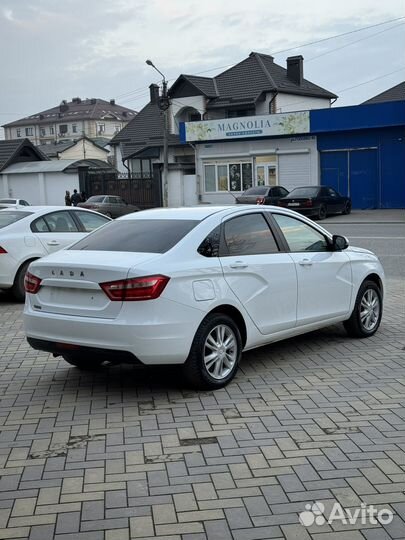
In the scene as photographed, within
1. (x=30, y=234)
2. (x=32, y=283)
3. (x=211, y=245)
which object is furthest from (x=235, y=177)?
(x=32, y=283)

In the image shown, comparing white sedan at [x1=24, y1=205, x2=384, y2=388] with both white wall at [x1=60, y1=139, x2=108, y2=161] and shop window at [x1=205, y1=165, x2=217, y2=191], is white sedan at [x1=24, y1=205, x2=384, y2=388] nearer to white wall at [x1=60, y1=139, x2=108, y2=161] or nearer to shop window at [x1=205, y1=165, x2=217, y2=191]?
shop window at [x1=205, y1=165, x2=217, y2=191]

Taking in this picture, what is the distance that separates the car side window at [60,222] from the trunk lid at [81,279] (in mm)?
4937

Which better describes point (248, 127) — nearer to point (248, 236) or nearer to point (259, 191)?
point (259, 191)

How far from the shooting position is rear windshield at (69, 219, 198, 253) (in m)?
5.67

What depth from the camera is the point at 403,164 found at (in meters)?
33.2

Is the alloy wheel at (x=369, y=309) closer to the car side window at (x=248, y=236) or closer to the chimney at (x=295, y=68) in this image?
the car side window at (x=248, y=236)

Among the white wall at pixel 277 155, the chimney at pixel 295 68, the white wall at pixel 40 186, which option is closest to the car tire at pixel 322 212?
the white wall at pixel 277 155

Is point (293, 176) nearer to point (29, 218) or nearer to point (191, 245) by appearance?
point (29, 218)

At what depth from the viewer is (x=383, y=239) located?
19656 millimetres

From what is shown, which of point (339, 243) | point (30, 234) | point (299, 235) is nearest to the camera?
point (299, 235)

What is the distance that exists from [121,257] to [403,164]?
1189 inches

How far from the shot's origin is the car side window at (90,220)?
11034 millimetres

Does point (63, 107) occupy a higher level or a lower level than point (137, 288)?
higher

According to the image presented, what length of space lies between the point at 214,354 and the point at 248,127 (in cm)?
3298
